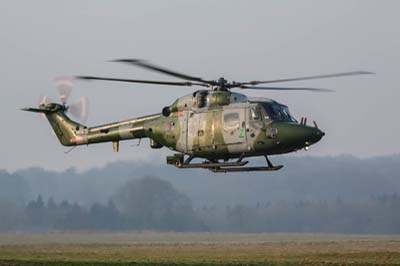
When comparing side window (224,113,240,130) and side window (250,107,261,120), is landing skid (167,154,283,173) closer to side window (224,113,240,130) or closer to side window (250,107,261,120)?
side window (224,113,240,130)

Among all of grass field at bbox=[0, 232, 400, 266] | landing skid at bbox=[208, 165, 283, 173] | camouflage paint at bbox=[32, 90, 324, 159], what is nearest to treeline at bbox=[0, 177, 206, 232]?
grass field at bbox=[0, 232, 400, 266]

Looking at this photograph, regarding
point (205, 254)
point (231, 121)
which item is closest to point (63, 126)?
point (231, 121)

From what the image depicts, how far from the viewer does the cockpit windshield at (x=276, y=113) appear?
3588cm

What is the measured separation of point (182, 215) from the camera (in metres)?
140

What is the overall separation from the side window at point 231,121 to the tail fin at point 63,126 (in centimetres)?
889

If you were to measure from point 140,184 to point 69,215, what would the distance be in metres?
11.4

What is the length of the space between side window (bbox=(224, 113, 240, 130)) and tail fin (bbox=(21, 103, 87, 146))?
8892 millimetres

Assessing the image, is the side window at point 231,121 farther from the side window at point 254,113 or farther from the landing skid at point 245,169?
the landing skid at point 245,169

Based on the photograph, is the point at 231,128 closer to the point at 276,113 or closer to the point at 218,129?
the point at 218,129

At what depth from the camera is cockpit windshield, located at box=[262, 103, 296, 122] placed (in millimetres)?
35875

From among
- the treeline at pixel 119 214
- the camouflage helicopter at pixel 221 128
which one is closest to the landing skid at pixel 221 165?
the camouflage helicopter at pixel 221 128

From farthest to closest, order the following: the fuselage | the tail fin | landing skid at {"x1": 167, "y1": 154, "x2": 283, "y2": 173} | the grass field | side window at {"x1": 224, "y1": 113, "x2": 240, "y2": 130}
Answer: the tail fin, the grass field, side window at {"x1": 224, "y1": 113, "x2": 240, "y2": 130}, landing skid at {"x1": 167, "y1": 154, "x2": 283, "y2": 173}, the fuselage

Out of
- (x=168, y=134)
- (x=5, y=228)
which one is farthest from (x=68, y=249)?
(x=5, y=228)

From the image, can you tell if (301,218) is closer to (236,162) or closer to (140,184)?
(140,184)
